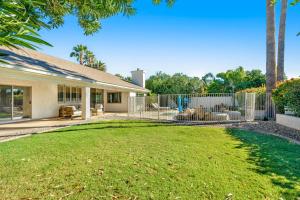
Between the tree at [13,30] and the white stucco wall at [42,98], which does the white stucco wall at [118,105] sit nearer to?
the white stucco wall at [42,98]

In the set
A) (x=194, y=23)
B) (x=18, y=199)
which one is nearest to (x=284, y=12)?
(x=194, y=23)

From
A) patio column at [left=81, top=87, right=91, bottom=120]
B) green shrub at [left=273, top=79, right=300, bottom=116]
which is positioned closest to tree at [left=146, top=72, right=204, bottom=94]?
patio column at [left=81, top=87, right=91, bottom=120]

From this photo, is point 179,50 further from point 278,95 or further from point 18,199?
point 18,199

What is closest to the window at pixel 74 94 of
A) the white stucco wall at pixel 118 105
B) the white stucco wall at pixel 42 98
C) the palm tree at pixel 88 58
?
the white stucco wall at pixel 42 98

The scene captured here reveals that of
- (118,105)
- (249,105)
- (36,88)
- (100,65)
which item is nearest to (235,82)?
(118,105)

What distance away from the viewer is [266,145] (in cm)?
737

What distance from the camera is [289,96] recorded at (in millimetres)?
11211

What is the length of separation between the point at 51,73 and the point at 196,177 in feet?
33.6

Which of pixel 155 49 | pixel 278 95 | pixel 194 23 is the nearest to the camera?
pixel 278 95

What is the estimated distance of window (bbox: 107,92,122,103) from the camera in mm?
24406

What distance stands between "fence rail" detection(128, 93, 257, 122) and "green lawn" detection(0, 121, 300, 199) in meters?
6.87

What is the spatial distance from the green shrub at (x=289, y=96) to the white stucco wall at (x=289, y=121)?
41 cm

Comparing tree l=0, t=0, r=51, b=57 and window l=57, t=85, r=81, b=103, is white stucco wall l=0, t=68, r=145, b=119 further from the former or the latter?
tree l=0, t=0, r=51, b=57

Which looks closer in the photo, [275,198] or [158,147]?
[275,198]
